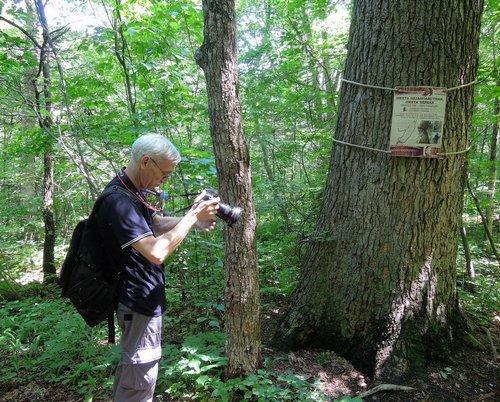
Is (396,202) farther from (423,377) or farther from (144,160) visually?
(144,160)

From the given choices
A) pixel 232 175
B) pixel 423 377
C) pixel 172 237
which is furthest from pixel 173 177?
pixel 423 377

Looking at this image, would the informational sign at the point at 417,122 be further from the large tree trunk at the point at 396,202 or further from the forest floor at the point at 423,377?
the forest floor at the point at 423,377

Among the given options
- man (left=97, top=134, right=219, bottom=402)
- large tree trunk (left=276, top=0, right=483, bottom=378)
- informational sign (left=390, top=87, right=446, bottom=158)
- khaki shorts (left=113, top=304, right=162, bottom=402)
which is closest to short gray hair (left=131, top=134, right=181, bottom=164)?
man (left=97, top=134, right=219, bottom=402)

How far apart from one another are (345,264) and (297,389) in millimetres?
1012

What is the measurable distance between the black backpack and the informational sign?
199 centimetres

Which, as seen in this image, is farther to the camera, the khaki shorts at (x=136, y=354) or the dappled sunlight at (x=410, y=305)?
the dappled sunlight at (x=410, y=305)

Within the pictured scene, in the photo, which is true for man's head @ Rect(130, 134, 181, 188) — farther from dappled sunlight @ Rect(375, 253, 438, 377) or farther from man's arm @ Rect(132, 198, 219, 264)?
dappled sunlight @ Rect(375, 253, 438, 377)

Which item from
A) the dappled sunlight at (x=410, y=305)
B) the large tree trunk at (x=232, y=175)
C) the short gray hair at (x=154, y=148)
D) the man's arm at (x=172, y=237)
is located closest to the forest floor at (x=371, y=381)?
the dappled sunlight at (x=410, y=305)

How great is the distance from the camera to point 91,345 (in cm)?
308

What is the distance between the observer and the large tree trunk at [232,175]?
199 cm

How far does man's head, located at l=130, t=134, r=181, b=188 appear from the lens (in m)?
1.81

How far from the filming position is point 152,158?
1.83 m

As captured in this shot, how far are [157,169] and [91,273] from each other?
698 mm

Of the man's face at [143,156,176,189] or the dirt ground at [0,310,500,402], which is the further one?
the dirt ground at [0,310,500,402]
